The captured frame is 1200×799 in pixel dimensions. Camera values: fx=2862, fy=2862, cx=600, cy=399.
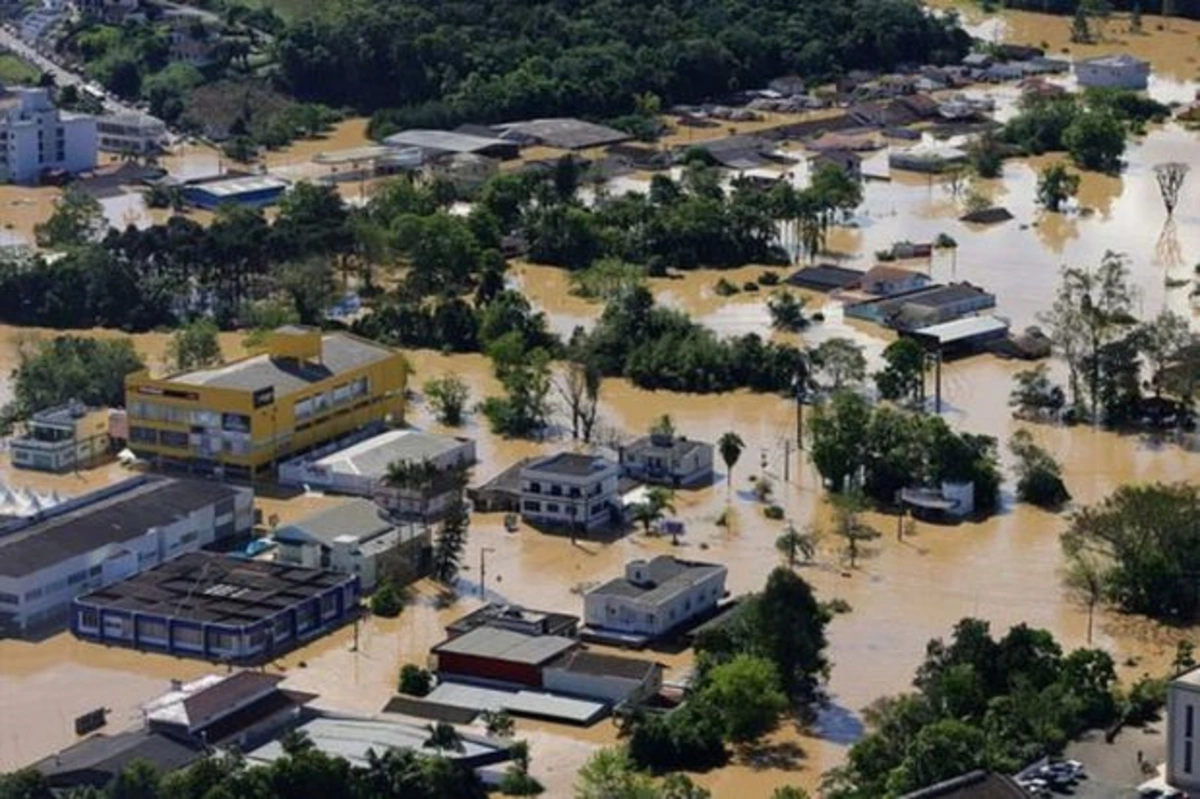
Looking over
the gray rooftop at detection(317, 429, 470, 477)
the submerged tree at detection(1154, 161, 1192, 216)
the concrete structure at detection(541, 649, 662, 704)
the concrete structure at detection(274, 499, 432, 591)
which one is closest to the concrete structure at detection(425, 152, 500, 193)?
the submerged tree at detection(1154, 161, 1192, 216)

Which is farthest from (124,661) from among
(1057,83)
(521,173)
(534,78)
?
(1057,83)

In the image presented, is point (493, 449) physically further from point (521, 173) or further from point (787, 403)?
point (521, 173)

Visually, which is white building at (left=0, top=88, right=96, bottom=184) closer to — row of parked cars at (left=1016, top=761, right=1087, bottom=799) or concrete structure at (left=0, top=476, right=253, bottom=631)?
concrete structure at (left=0, top=476, right=253, bottom=631)

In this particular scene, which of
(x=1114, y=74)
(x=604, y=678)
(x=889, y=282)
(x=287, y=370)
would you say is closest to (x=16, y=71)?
(x=1114, y=74)

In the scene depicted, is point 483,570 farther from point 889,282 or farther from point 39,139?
point 39,139

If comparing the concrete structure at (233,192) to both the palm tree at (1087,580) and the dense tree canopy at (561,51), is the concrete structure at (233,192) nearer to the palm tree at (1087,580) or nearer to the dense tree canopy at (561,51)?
the dense tree canopy at (561,51)

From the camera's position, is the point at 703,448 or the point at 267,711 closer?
the point at 267,711
